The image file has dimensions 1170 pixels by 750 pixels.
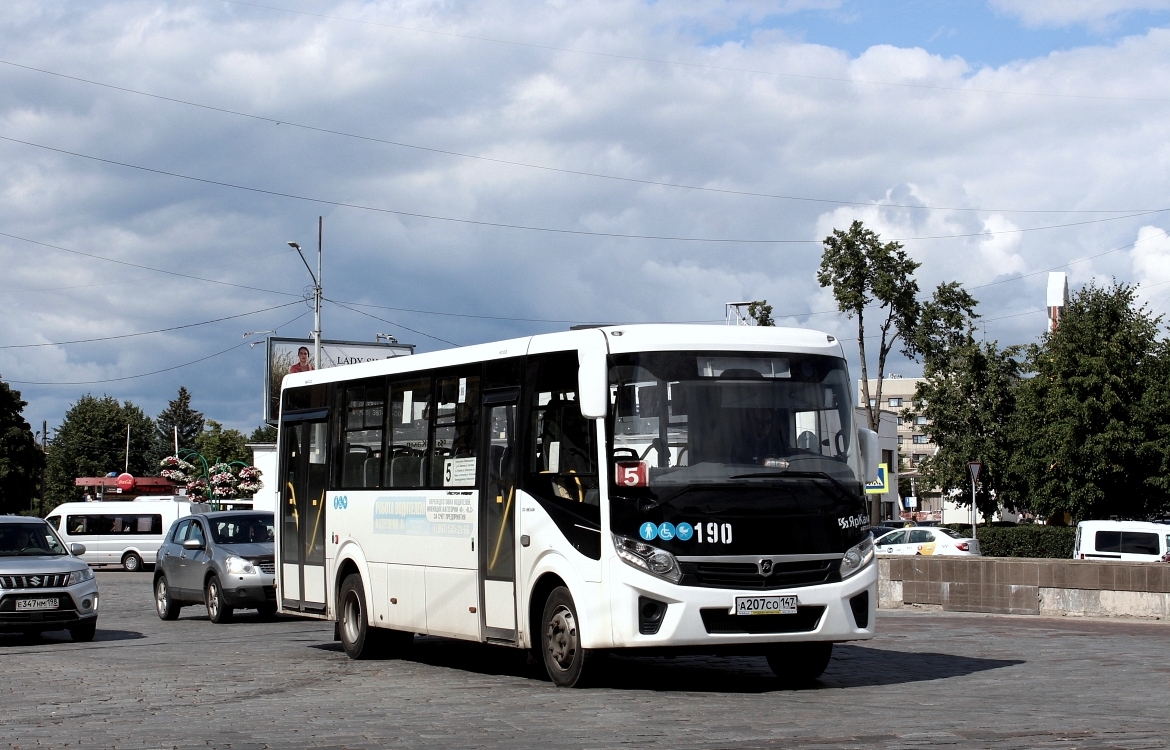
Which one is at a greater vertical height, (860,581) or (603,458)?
(603,458)

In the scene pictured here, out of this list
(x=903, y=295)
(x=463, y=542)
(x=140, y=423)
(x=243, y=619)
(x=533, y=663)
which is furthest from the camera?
(x=140, y=423)

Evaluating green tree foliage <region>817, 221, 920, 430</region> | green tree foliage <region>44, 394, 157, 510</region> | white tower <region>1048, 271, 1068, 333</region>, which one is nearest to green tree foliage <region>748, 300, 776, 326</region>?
green tree foliage <region>817, 221, 920, 430</region>

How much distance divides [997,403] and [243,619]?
156ft

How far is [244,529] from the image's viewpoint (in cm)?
2428

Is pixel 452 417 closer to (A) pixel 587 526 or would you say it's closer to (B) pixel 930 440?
(A) pixel 587 526

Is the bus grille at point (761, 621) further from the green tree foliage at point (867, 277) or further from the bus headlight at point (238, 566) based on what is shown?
the green tree foliage at point (867, 277)

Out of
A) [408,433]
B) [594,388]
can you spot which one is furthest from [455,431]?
[594,388]

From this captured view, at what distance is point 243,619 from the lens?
24.5 metres

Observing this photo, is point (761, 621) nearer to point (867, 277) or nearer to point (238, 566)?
point (238, 566)

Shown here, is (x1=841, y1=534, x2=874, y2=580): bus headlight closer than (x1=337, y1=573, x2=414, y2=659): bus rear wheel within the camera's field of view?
Yes

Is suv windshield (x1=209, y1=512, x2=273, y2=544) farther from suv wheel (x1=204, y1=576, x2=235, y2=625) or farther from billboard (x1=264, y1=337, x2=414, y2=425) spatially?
billboard (x1=264, y1=337, x2=414, y2=425)

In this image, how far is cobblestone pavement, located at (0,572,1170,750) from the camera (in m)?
9.30

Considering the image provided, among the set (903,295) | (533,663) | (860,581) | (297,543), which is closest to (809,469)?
(860,581)

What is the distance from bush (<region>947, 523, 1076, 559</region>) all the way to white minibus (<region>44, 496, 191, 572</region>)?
27.0m
